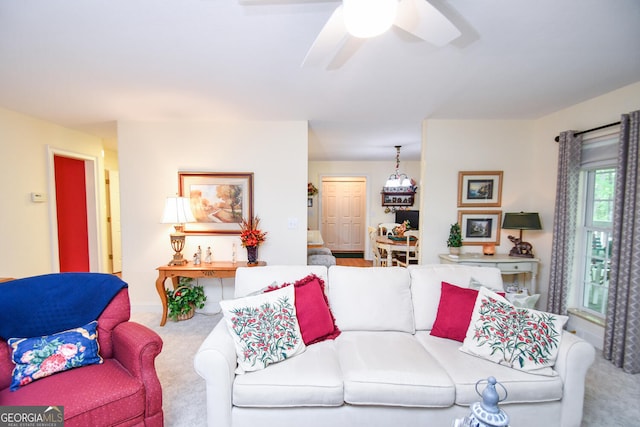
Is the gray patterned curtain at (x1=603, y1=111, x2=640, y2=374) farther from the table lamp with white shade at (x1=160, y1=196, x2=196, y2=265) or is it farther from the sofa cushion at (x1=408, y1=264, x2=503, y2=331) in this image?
the table lamp with white shade at (x1=160, y1=196, x2=196, y2=265)

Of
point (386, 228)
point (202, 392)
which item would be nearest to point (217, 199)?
point (202, 392)

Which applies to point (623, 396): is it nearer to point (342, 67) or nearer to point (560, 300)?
point (560, 300)

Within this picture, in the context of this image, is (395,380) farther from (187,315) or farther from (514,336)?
(187,315)

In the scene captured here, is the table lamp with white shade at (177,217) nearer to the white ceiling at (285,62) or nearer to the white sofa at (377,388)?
the white ceiling at (285,62)

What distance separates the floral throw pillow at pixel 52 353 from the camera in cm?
142

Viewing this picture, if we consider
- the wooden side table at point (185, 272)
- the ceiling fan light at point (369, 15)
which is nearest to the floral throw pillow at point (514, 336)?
the ceiling fan light at point (369, 15)

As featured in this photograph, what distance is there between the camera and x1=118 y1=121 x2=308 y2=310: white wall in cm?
341

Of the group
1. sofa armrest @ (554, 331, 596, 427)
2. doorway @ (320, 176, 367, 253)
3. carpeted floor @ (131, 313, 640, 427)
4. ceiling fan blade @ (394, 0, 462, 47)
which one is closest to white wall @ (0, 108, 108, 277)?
carpeted floor @ (131, 313, 640, 427)

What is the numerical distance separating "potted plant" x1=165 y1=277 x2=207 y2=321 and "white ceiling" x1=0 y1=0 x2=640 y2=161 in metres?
2.02

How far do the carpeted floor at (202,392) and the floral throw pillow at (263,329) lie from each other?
63 cm

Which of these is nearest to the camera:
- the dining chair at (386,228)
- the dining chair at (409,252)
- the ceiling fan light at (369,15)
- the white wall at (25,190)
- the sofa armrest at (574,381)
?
the ceiling fan light at (369,15)

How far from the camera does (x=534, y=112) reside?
312 centimetres

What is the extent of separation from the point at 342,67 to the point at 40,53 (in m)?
2.03

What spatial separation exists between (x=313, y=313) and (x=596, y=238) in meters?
3.04
